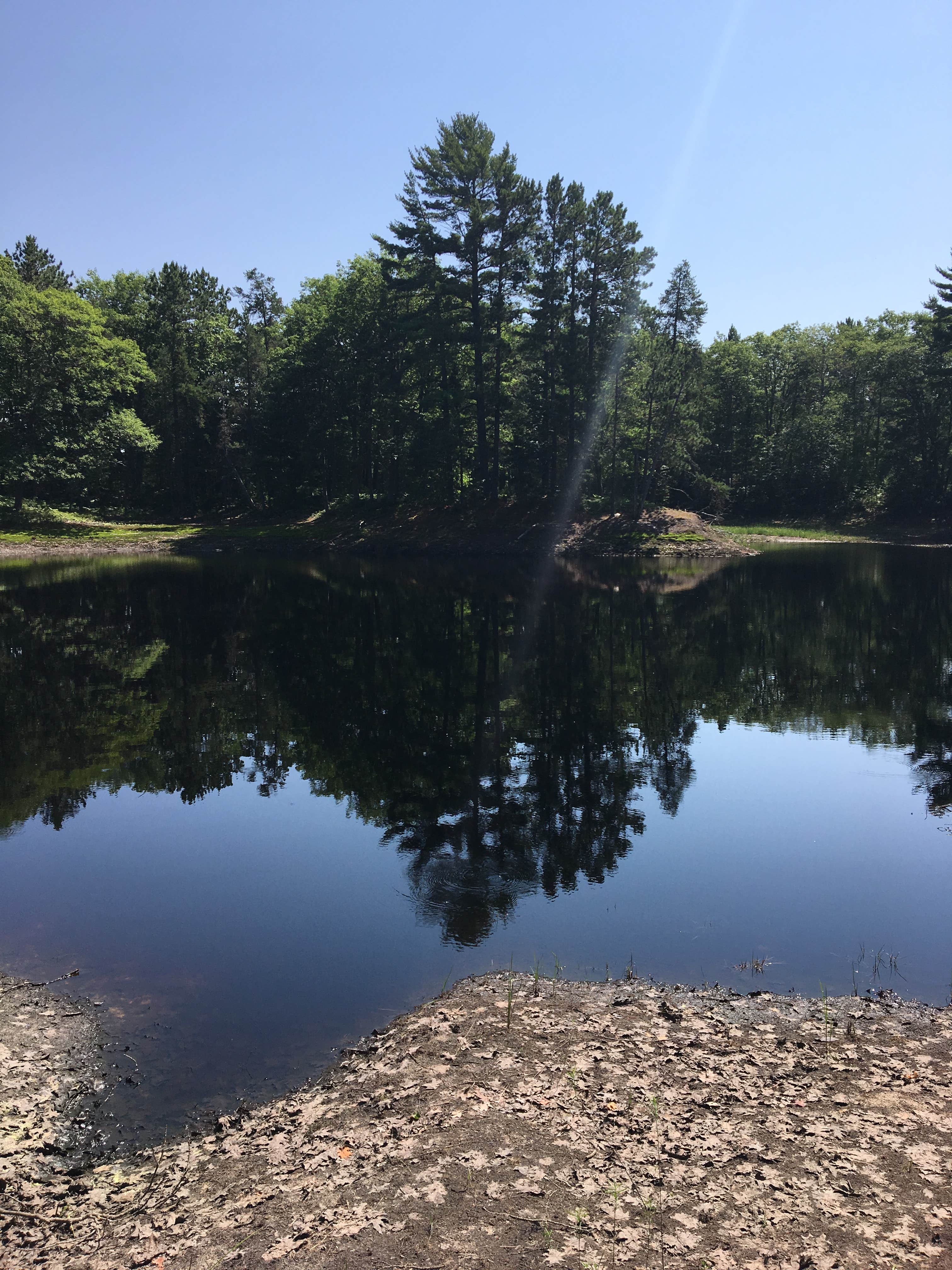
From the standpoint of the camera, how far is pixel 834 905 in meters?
10.6

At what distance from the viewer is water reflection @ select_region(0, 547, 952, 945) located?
1374 cm

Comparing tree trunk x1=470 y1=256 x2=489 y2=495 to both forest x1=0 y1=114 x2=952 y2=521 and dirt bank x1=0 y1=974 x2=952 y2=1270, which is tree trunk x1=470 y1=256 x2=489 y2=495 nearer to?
forest x1=0 y1=114 x2=952 y2=521

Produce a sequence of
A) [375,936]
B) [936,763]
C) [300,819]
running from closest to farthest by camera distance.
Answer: [375,936]
[300,819]
[936,763]

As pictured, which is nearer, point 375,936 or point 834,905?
point 375,936

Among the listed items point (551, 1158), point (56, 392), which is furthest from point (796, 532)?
point (551, 1158)

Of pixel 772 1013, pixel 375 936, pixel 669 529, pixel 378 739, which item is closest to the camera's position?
pixel 772 1013

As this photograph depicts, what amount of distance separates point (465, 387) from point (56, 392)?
36.4m

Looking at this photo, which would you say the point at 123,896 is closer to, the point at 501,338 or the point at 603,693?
the point at 603,693

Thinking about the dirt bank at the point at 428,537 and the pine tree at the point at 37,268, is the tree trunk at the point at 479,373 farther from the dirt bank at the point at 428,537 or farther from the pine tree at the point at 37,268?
the pine tree at the point at 37,268

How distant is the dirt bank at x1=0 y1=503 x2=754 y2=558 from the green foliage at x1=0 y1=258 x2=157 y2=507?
6.05m

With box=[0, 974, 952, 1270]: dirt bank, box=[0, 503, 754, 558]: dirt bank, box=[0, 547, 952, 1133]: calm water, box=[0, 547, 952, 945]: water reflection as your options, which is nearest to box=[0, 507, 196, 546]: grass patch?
box=[0, 503, 754, 558]: dirt bank

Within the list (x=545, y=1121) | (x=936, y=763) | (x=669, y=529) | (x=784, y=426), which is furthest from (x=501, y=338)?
(x=545, y=1121)

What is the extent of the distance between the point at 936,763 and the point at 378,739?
11405 mm

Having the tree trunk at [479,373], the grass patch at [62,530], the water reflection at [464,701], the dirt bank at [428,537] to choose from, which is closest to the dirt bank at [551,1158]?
the water reflection at [464,701]
